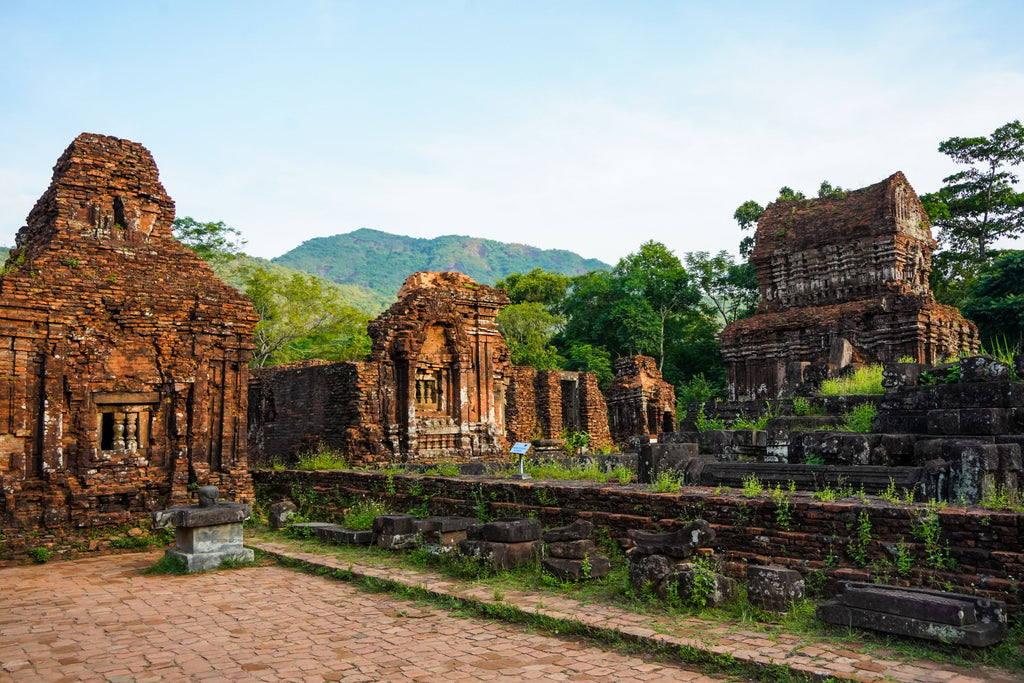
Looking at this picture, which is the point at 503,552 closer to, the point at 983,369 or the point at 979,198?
the point at 983,369

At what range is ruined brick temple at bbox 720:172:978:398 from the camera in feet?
64.0

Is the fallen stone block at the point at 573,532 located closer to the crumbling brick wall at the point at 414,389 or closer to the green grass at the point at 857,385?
the green grass at the point at 857,385

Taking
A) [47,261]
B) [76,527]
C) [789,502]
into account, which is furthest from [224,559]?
[789,502]

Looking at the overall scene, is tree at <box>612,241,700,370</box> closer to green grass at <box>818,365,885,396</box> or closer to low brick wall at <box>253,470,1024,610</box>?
green grass at <box>818,365,885,396</box>

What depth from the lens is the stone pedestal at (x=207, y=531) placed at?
9.77 m

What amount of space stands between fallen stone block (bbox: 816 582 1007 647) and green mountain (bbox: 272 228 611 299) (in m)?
112

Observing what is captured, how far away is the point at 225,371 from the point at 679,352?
1149 inches

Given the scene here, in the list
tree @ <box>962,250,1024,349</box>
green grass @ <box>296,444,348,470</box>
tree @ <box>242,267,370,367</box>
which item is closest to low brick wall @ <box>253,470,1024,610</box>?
green grass @ <box>296,444,348,470</box>

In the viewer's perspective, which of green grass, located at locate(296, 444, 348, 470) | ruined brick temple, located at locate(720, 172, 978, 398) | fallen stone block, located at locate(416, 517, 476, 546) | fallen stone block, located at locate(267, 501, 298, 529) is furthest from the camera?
ruined brick temple, located at locate(720, 172, 978, 398)

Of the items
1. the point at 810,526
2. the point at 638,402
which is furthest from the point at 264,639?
the point at 638,402

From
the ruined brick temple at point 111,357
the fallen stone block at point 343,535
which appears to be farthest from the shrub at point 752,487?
the ruined brick temple at point 111,357

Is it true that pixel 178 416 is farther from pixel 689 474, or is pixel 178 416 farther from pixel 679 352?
pixel 679 352

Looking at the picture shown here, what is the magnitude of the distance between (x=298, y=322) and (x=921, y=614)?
33706 mm

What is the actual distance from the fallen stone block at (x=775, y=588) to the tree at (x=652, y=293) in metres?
31.5
